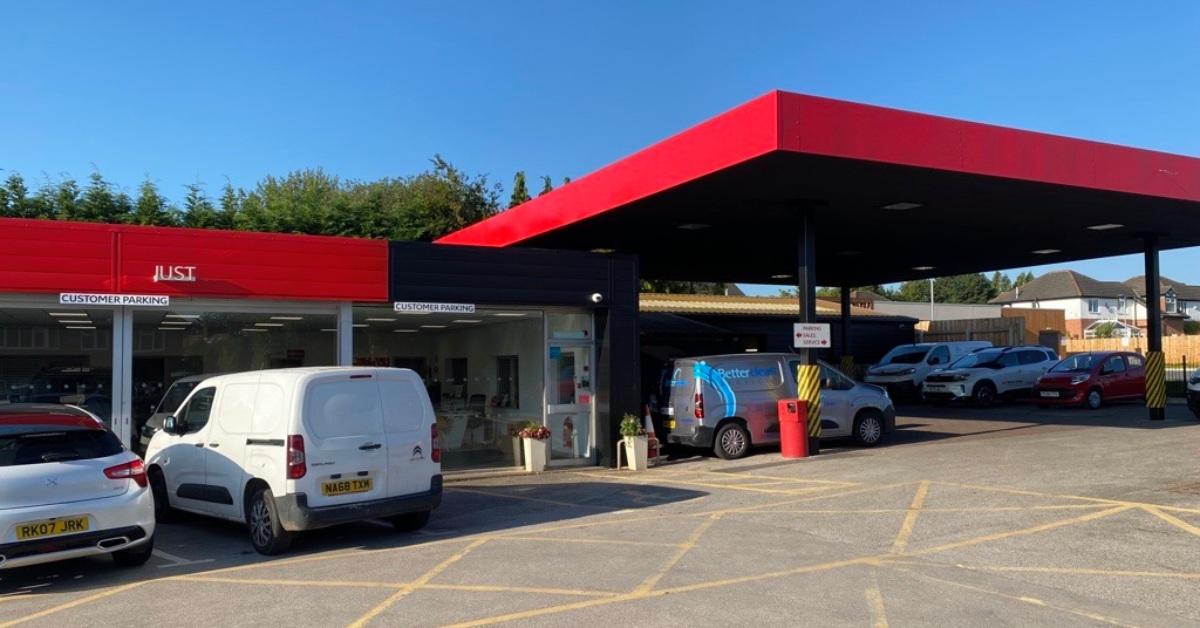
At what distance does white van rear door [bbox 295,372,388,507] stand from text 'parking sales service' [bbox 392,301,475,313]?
5439mm

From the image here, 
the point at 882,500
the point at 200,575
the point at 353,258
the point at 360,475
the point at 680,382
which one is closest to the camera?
the point at 200,575

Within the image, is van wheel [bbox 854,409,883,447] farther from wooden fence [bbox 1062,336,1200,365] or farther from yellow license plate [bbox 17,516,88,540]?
wooden fence [bbox 1062,336,1200,365]

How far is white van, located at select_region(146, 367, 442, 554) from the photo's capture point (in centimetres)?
892

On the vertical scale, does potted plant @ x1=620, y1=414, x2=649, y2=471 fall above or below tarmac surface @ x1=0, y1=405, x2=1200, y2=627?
above

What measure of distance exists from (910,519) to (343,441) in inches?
234

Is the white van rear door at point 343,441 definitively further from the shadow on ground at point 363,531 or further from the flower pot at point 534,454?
the flower pot at point 534,454

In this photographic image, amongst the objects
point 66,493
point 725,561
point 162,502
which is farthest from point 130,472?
point 725,561

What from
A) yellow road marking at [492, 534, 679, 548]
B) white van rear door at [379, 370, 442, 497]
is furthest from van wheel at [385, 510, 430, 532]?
yellow road marking at [492, 534, 679, 548]

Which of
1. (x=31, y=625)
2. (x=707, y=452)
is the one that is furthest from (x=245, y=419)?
(x=707, y=452)

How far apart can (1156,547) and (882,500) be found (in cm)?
323

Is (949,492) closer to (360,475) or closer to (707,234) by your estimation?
(360,475)

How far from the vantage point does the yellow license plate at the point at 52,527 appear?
7.35 metres

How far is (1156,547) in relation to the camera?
27.1ft

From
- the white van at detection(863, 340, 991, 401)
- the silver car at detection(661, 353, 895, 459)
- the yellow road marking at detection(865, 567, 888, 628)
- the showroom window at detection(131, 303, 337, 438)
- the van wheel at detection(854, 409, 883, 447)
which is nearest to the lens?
the yellow road marking at detection(865, 567, 888, 628)
